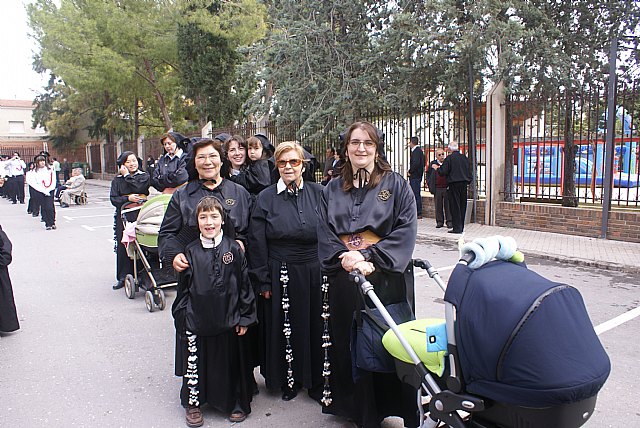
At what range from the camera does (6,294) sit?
5.45 meters

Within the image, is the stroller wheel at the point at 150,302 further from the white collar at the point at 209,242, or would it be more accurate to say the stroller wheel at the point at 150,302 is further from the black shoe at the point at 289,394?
the white collar at the point at 209,242

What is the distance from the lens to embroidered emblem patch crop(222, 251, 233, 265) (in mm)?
3600

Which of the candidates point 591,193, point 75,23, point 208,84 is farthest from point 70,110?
point 591,193

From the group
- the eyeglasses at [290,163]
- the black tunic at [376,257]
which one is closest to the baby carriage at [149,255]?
the eyeglasses at [290,163]

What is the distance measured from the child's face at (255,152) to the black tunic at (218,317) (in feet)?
4.55

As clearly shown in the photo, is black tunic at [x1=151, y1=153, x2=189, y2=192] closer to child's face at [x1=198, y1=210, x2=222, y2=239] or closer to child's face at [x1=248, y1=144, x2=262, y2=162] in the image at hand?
child's face at [x1=248, y1=144, x2=262, y2=162]

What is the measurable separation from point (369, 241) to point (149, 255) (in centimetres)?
428

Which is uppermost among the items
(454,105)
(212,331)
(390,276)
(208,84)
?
(208,84)

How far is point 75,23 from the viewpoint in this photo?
23844mm

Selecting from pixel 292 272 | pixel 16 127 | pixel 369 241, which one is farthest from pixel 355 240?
pixel 16 127

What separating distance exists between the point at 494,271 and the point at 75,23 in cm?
2611

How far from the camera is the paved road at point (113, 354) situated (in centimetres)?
377

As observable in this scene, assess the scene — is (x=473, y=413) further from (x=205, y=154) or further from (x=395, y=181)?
(x=205, y=154)

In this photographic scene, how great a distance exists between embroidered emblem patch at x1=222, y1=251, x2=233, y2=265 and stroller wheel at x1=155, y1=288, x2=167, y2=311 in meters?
3.01
